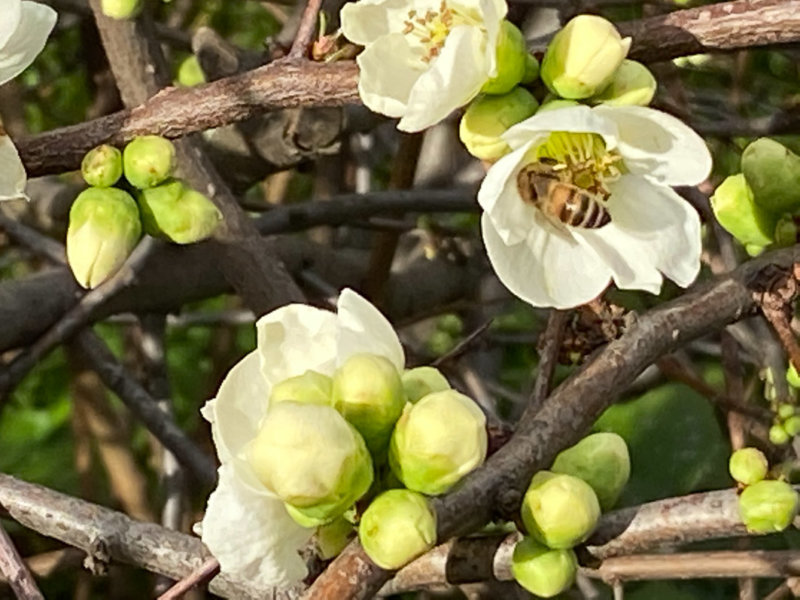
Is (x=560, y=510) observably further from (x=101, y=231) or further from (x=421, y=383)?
(x=101, y=231)

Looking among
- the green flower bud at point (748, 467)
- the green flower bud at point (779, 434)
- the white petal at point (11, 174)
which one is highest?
the white petal at point (11, 174)

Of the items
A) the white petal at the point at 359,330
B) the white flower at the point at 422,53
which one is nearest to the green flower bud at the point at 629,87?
the white flower at the point at 422,53

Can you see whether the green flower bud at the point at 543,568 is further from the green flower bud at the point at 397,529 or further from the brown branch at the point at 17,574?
the brown branch at the point at 17,574

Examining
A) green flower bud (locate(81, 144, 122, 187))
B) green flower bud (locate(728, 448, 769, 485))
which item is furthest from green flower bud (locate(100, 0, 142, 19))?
green flower bud (locate(728, 448, 769, 485))

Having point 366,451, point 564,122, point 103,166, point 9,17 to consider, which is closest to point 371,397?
point 366,451

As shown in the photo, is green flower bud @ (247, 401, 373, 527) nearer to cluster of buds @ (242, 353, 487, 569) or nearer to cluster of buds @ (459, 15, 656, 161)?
cluster of buds @ (242, 353, 487, 569)

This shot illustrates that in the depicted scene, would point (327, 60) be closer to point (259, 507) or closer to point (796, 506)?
point (259, 507)

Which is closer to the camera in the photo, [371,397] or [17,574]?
[371,397]
